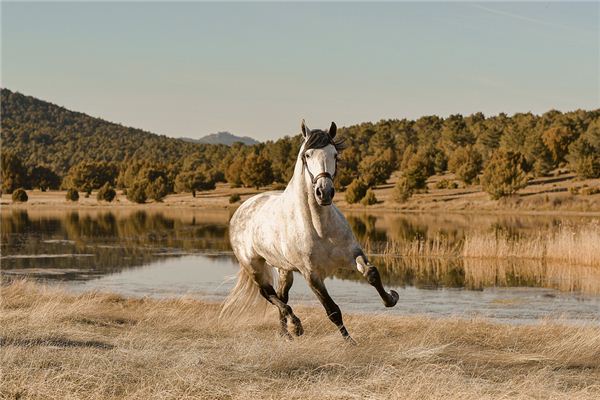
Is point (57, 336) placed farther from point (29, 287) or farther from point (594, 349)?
point (29, 287)

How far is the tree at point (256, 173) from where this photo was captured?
4018 inches

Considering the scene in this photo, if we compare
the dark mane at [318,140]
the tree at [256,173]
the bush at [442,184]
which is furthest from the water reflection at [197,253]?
the tree at [256,173]

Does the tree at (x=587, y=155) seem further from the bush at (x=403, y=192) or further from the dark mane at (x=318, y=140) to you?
the dark mane at (x=318, y=140)

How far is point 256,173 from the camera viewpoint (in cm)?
10231

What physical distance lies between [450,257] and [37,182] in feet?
350

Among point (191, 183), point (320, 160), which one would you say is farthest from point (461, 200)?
point (320, 160)

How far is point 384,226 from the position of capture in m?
51.9

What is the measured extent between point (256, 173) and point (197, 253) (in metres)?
67.6

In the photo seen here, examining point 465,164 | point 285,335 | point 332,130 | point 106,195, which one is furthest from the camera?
point 106,195

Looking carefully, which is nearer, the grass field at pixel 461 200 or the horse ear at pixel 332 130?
the horse ear at pixel 332 130

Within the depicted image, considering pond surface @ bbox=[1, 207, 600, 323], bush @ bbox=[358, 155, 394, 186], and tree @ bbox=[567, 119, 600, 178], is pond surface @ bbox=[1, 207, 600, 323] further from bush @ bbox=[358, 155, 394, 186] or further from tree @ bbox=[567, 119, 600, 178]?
bush @ bbox=[358, 155, 394, 186]

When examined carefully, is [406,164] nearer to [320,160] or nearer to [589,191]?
[589,191]

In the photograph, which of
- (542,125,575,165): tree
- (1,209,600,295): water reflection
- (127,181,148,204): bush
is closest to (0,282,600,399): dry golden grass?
(1,209,600,295): water reflection

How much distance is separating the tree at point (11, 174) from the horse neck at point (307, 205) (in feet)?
373
